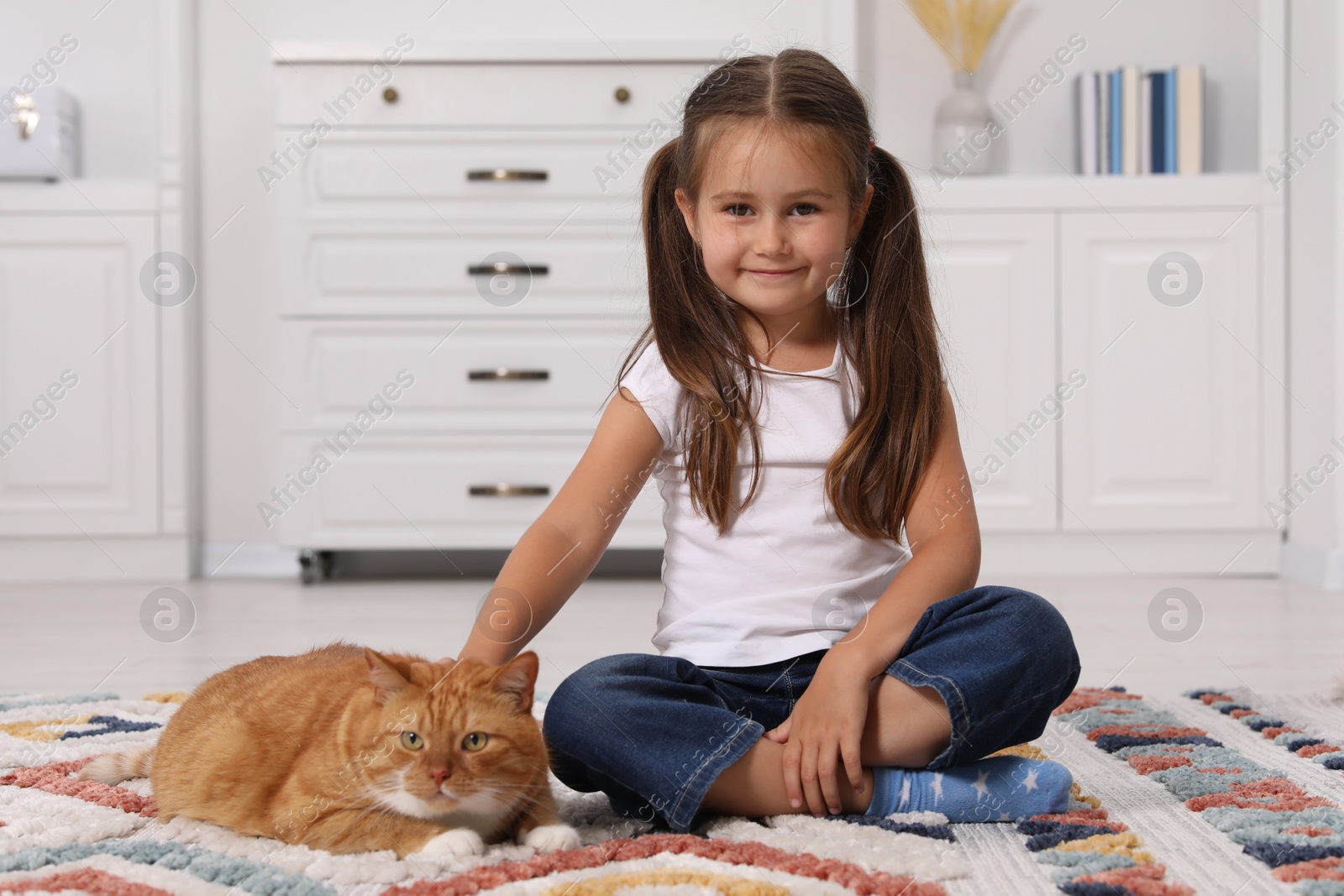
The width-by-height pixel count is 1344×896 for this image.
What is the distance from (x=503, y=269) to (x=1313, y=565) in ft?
5.73

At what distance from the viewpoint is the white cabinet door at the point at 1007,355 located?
2498 mm

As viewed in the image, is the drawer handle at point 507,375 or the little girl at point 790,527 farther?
the drawer handle at point 507,375

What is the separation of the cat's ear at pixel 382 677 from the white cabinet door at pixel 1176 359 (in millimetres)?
2027

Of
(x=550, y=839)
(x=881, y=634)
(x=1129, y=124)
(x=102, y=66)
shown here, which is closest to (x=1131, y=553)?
(x=1129, y=124)

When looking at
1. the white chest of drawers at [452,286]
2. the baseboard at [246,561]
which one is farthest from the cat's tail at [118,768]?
the baseboard at [246,561]

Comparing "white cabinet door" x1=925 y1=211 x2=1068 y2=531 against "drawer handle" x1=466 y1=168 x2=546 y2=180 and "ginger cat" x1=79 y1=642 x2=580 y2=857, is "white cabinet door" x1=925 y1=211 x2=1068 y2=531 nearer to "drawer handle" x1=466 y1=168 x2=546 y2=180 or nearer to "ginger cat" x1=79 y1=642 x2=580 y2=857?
"drawer handle" x1=466 y1=168 x2=546 y2=180

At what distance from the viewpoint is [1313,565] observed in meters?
2.37

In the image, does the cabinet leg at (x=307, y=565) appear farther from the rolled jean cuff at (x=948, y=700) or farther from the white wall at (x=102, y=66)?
the rolled jean cuff at (x=948, y=700)

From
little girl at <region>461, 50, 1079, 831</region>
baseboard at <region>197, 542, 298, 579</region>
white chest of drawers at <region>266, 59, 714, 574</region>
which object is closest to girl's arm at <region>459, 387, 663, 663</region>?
little girl at <region>461, 50, 1079, 831</region>

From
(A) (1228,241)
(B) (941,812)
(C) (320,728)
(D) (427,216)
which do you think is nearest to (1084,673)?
(B) (941,812)

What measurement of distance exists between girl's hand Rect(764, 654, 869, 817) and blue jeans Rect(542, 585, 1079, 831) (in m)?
0.03

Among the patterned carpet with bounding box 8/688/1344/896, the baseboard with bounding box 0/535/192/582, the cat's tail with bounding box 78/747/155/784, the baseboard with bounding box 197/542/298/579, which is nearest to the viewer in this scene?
the patterned carpet with bounding box 8/688/1344/896

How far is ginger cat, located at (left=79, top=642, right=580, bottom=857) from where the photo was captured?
74 centimetres

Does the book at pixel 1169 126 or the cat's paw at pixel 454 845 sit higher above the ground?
the book at pixel 1169 126
